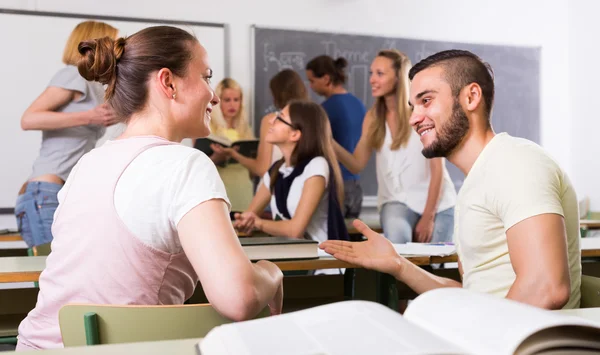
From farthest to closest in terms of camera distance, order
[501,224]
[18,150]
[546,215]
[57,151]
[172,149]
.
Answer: [18,150] → [57,151] → [501,224] → [546,215] → [172,149]

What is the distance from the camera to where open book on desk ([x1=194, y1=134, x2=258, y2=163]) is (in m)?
4.87

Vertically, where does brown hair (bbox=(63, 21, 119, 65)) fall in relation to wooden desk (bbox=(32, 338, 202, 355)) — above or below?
above

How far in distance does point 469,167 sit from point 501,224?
294 millimetres

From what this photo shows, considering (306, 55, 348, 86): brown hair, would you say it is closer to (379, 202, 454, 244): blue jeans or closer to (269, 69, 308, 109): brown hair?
(269, 69, 308, 109): brown hair

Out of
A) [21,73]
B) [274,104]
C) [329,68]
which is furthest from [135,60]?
[274,104]

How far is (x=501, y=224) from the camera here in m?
1.54

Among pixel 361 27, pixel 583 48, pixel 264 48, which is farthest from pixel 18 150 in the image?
pixel 583 48

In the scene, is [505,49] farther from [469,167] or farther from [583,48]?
[469,167]

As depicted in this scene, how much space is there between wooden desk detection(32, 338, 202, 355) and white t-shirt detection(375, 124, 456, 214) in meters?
3.41

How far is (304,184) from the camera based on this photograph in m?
3.26

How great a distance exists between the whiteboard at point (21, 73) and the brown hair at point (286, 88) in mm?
1660

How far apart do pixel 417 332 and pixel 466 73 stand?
4.48ft

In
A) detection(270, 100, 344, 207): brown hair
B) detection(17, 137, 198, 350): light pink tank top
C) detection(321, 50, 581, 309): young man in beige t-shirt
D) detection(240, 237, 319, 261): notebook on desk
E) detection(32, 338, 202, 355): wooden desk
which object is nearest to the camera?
detection(32, 338, 202, 355): wooden desk

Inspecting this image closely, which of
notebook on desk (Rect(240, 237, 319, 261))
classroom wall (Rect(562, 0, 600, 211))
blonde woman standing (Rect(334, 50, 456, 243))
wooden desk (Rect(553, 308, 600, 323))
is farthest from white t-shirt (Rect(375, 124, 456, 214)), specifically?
wooden desk (Rect(553, 308, 600, 323))
